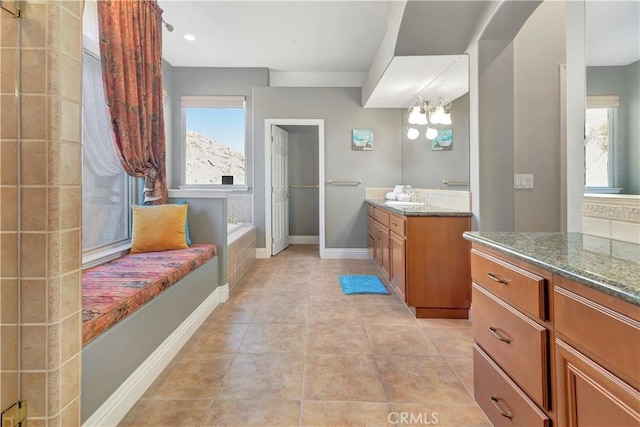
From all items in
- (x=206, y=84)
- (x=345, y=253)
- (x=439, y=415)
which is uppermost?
(x=206, y=84)

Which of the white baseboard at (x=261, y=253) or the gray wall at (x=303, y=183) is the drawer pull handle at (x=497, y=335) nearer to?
the white baseboard at (x=261, y=253)

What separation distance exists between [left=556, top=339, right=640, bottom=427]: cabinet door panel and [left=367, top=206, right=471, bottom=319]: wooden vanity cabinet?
1677mm

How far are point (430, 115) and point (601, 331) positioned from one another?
3.25 meters

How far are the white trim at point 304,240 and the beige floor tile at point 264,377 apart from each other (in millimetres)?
4152

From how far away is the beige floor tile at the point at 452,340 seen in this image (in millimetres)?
2043

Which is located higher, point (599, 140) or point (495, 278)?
point (599, 140)

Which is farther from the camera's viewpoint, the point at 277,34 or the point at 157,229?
the point at 277,34

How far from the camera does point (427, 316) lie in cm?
261

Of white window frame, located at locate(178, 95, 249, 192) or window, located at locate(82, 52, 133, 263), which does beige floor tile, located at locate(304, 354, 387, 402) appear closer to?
window, located at locate(82, 52, 133, 263)

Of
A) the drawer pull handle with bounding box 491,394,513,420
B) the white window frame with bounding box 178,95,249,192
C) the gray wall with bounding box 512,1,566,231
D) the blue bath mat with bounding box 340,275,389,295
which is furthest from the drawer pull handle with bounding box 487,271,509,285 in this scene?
the white window frame with bounding box 178,95,249,192

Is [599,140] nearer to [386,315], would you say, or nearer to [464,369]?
[464,369]

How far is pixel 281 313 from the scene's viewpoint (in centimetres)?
268

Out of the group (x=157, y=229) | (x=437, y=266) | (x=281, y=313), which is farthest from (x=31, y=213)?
(x=437, y=266)

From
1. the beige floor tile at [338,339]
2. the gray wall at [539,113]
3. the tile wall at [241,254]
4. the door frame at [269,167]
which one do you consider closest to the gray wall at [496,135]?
the gray wall at [539,113]
